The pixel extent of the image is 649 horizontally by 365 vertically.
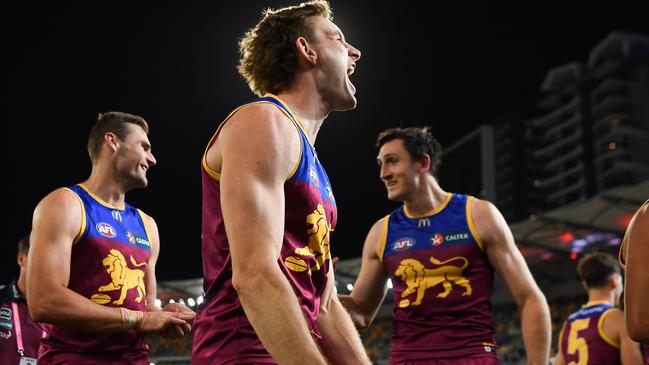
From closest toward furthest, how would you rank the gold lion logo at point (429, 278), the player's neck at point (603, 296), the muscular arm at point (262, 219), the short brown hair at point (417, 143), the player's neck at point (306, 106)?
1. the muscular arm at point (262, 219)
2. the player's neck at point (306, 106)
3. the gold lion logo at point (429, 278)
4. the short brown hair at point (417, 143)
5. the player's neck at point (603, 296)

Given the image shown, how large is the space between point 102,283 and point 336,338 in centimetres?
213

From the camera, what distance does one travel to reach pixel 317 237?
2.96 metres

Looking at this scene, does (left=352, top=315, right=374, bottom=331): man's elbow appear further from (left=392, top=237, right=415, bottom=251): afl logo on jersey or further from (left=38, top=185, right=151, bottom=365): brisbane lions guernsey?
(left=38, top=185, right=151, bottom=365): brisbane lions guernsey

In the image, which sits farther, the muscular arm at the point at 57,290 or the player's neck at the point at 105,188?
the player's neck at the point at 105,188

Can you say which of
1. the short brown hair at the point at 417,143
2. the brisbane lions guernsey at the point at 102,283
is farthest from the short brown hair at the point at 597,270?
the brisbane lions guernsey at the point at 102,283

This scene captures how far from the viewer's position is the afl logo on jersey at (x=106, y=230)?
4957 mm

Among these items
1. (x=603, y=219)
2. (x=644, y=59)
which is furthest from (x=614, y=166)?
(x=603, y=219)

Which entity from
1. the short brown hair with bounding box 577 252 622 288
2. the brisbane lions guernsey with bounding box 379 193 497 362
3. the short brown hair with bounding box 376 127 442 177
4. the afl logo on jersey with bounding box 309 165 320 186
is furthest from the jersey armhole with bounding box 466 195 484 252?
the afl logo on jersey with bounding box 309 165 320 186

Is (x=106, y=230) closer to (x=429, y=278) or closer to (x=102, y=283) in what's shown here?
(x=102, y=283)

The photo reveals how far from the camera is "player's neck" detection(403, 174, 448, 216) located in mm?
6163

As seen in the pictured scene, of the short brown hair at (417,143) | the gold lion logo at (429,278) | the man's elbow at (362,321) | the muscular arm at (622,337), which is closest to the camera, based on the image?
the gold lion logo at (429,278)

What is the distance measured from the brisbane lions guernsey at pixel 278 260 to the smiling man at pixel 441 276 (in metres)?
2.72

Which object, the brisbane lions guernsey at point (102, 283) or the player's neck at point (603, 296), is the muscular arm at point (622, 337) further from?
the brisbane lions guernsey at point (102, 283)

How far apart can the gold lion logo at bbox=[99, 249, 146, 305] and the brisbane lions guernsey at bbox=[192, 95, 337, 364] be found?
6.94ft
